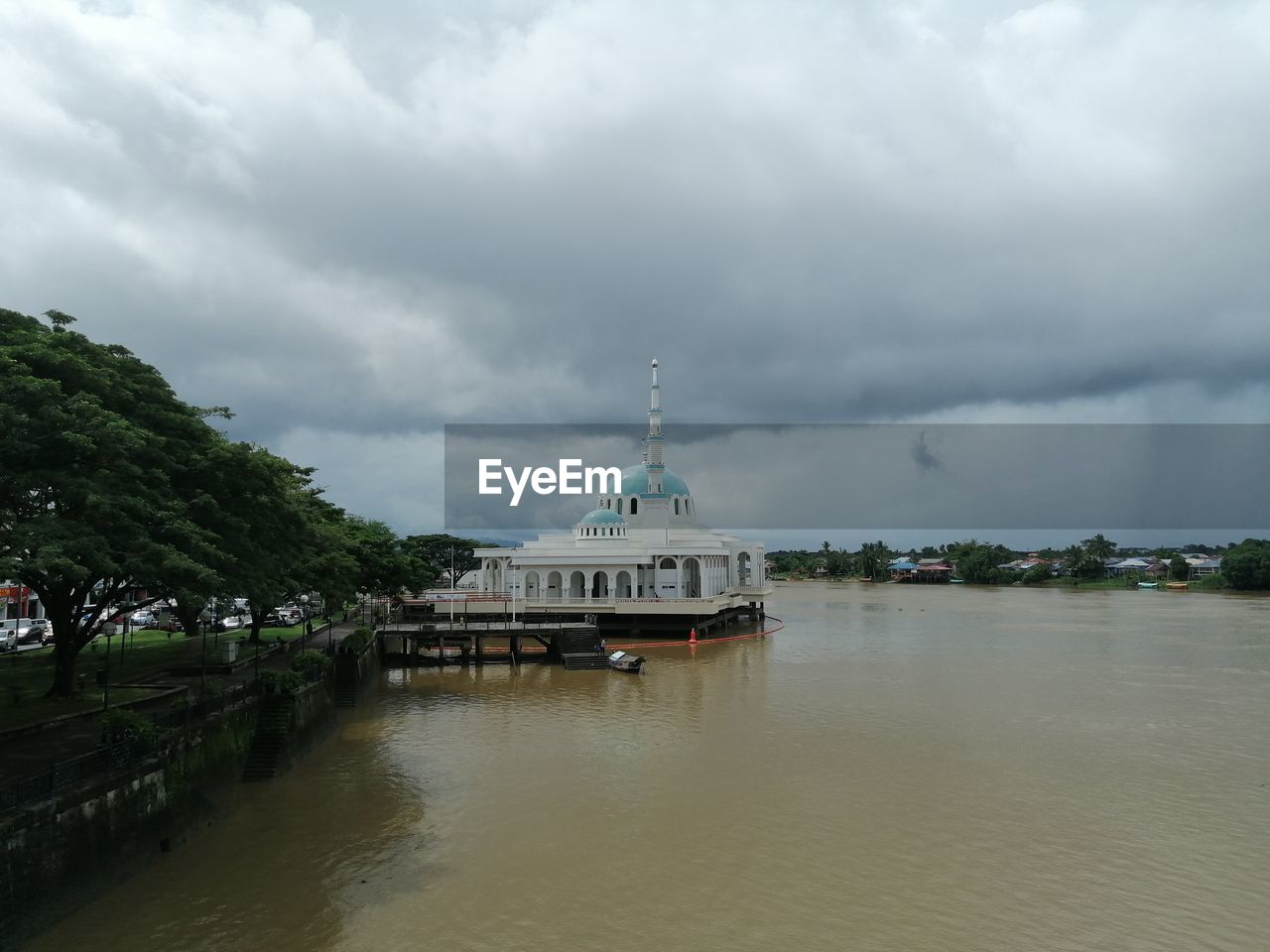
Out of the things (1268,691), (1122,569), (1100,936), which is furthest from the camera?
(1122,569)

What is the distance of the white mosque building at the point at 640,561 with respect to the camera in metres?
57.6

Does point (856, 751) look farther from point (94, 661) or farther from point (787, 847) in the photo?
point (94, 661)

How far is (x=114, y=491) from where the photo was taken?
645 inches

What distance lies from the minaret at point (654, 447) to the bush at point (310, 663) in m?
46.3

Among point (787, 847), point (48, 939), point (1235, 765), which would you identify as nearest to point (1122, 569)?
point (1235, 765)

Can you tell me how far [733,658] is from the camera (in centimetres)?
4819

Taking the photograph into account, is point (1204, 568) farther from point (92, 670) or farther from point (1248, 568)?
point (92, 670)

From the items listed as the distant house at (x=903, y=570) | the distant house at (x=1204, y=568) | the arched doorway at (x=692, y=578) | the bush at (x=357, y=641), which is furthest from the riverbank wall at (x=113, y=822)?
the distant house at (x=903, y=570)

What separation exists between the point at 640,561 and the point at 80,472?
44864 mm

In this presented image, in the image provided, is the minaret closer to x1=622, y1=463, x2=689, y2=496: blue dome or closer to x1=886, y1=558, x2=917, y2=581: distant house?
x1=622, y1=463, x2=689, y2=496: blue dome

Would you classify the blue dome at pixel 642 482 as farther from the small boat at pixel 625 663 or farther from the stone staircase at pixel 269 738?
the stone staircase at pixel 269 738

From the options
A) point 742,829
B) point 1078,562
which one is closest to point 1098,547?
point 1078,562

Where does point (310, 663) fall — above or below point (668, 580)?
below

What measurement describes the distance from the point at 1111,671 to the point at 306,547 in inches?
1533
